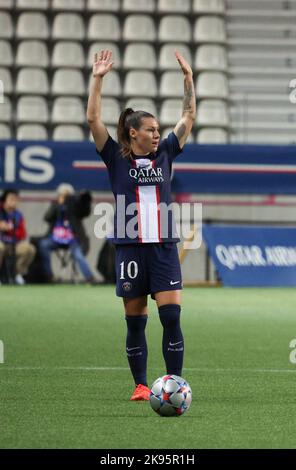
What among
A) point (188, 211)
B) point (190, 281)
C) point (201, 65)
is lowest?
point (190, 281)

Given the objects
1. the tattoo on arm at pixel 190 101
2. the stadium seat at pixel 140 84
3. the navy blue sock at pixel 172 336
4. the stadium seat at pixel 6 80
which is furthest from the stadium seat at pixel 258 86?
the navy blue sock at pixel 172 336

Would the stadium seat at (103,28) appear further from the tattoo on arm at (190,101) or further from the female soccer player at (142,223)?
the female soccer player at (142,223)

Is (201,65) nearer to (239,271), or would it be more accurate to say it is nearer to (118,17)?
(118,17)

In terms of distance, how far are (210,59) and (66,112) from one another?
3.36 metres

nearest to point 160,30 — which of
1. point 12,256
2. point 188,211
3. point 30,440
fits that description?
point 188,211

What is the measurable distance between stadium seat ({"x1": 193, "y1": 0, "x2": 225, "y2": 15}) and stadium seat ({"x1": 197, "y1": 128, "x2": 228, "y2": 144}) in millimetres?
3015

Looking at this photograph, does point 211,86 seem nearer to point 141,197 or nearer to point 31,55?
point 31,55

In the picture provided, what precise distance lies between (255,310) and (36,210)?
734 cm

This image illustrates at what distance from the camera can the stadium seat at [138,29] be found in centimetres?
2394

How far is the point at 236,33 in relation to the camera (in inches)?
982

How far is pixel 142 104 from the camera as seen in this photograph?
22.3 m

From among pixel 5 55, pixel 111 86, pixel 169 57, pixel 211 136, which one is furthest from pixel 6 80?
pixel 211 136

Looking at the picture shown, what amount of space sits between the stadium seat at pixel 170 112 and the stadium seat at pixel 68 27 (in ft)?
8.32

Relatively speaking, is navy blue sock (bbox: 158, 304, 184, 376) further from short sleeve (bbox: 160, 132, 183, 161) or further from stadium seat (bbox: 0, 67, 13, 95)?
stadium seat (bbox: 0, 67, 13, 95)
